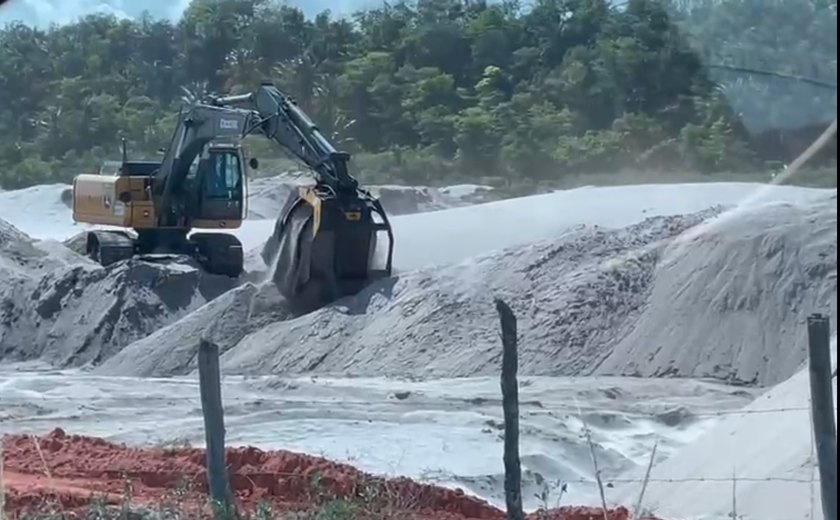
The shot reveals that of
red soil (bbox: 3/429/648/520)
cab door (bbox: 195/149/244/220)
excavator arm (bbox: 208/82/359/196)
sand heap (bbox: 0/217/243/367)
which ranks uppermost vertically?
excavator arm (bbox: 208/82/359/196)

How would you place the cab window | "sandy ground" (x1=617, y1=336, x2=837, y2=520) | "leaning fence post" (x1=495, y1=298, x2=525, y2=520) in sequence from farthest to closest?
the cab window, "sandy ground" (x1=617, y1=336, x2=837, y2=520), "leaning fence post" (x1=495, y1=298, x2=525, y2=520)

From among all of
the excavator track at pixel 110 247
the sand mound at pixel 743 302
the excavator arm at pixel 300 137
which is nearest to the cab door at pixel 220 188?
the excavator arm at pixel 300 137

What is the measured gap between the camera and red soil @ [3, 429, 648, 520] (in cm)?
807

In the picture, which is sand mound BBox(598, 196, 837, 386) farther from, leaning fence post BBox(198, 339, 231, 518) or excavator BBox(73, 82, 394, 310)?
leaning fence post BBox(198, 339, 231, 518)

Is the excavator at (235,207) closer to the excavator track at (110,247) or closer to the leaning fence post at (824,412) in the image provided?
the excavator track at (110,247)

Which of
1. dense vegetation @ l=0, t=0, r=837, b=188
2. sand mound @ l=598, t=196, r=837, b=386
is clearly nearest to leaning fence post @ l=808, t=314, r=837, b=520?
sand mound @ l=598, t=196, r=837, b=386

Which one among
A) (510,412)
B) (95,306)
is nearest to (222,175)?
(95,306)

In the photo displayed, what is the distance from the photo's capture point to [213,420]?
723 cm

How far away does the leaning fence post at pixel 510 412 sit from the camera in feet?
22.1

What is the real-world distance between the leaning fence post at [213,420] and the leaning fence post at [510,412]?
1.26 m

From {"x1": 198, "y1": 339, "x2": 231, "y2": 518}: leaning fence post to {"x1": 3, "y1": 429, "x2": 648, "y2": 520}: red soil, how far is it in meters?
0.23

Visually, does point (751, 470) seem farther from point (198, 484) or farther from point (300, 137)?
point (300, 137)

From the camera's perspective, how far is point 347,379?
57.1 ft

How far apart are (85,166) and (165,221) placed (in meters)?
24.5
